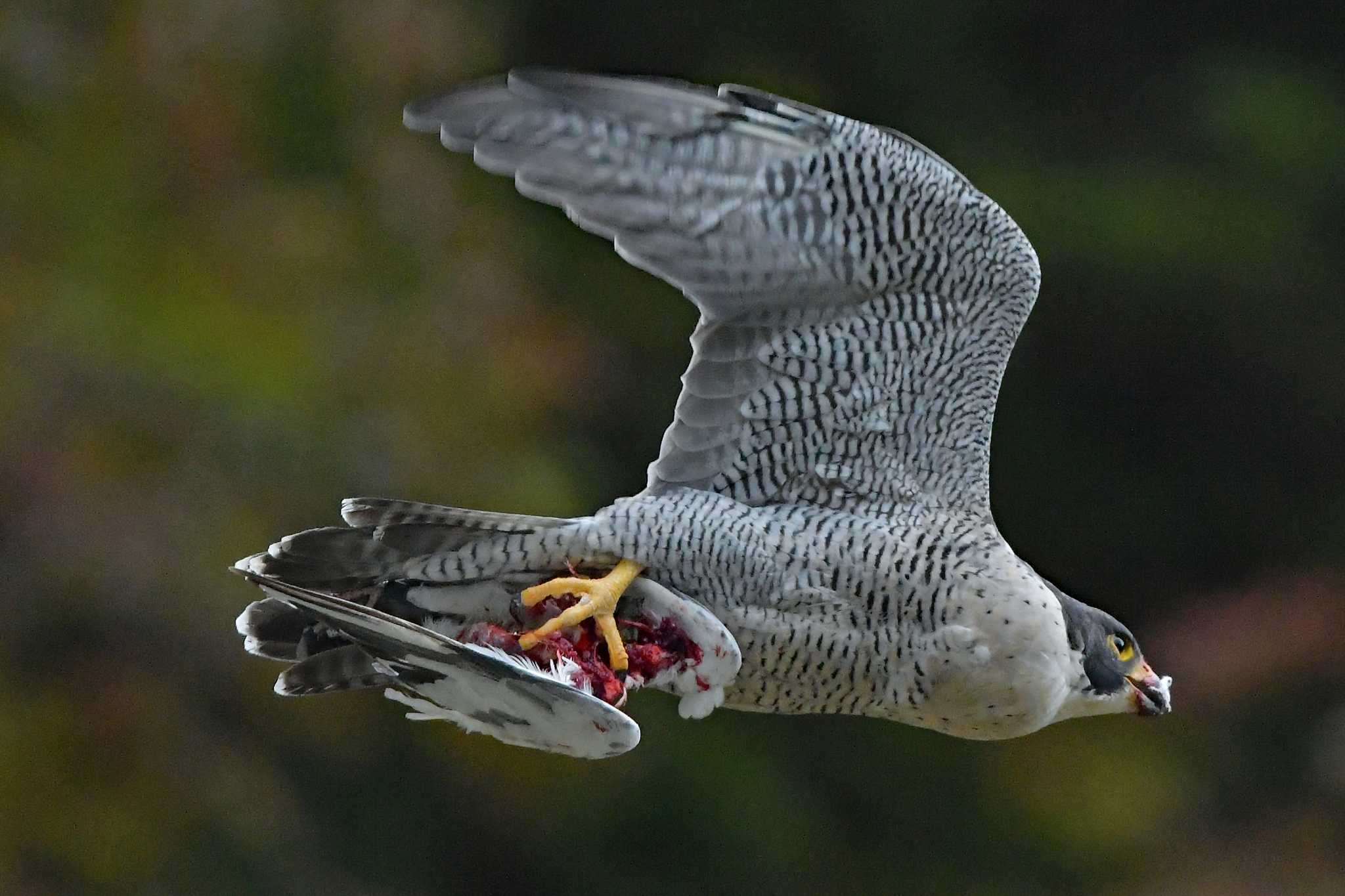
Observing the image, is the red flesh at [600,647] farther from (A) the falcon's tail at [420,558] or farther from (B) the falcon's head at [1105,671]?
(B) the falcon's head at [1105,671]

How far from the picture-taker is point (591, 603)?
184 inches

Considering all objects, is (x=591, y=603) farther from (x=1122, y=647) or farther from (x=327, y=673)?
(x=1122, y=647)

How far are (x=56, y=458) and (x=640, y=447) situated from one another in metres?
3.20

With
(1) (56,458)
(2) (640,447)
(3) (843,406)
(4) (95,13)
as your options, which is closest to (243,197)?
(4) (95,13)

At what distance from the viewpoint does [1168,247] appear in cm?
1153

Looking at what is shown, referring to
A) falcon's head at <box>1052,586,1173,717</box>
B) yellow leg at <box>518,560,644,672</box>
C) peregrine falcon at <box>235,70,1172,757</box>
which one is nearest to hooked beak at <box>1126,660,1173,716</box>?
falcon's head at <box>1052,586,1173,717</box>

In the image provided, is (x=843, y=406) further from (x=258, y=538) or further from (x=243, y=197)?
(x=243, y=197)

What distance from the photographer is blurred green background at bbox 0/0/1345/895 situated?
8883 mm

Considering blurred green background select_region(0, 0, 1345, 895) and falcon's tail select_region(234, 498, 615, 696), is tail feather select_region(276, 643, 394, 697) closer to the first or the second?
falcon's tail select_region(234, 498, 615, 696)

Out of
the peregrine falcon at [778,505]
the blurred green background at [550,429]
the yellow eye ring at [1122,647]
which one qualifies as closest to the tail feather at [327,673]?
the peregrine falcon at [778,505]

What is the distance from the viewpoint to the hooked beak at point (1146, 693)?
5.19 metres

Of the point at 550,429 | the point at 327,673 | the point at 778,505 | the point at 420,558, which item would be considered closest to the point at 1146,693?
the point at 778,505

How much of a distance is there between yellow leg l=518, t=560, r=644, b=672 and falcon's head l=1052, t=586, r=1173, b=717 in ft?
3.43

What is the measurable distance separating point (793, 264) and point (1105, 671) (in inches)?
48.6
